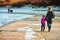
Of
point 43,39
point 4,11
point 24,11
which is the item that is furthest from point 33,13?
point 43,39

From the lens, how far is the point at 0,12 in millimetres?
10547

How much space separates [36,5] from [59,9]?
3.43ft

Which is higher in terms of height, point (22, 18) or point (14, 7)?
point (14, 7)

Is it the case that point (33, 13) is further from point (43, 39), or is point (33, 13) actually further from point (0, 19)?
point (43, 39)

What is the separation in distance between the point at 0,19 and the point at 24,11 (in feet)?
4.02

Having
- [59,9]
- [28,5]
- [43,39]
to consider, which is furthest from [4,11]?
[43,39]

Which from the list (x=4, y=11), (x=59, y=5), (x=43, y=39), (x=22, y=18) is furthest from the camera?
(x=22, y=18)

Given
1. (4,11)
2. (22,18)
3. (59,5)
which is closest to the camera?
(59,5)

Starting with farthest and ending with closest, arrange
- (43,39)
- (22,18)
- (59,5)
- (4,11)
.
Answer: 1. (22,18)
2. (4,11)
3. (59,5)
4. (43,39)

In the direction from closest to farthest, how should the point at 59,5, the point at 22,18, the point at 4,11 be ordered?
the point at 59,5 → the point at 4,11 → the point at 22,18

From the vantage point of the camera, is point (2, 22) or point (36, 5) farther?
point (2, 22)

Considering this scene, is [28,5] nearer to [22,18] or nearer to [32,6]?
[32,6]

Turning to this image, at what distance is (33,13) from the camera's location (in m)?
11.1

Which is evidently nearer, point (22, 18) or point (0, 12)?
point (0, 12)
